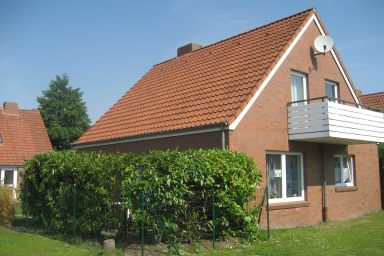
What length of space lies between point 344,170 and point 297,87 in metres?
4.60

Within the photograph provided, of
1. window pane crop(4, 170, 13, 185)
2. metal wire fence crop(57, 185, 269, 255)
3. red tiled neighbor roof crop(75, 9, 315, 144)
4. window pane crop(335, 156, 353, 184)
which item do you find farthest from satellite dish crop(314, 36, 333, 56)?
window pane crop(4, 170, 13, 185)

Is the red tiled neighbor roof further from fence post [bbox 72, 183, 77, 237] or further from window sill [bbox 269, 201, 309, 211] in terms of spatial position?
fence post [bbox 72, 183, 77, 237]

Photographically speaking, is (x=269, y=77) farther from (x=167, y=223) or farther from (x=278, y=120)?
(x=167, y=223)

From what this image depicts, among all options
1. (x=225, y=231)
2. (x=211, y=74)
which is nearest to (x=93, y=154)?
A: (x=225, y=231)

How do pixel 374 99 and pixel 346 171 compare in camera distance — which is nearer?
pixel 346 171

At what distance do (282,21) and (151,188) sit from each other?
10.4 m

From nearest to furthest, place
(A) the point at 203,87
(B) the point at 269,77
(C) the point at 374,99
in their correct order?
(B) the point at 269,77 → (A) the point at 203,87 → (C) the point at 374,99

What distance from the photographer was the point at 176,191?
10609 millimetres

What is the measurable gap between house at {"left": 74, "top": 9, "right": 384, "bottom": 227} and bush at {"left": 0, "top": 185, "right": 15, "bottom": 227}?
4.39m

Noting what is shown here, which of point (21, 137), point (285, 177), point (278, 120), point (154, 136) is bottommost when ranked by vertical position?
point (285, 177)

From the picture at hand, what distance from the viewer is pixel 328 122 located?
14383 mm

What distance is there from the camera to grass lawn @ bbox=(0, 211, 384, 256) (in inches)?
413

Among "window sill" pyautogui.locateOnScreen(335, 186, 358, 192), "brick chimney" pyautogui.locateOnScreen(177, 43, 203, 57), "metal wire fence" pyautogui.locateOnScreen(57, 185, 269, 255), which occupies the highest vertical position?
"brick chimney" pyautogui.locateOnScreen(177, 43, 203, 57)

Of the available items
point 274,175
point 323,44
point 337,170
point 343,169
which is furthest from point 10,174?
point 323,44
